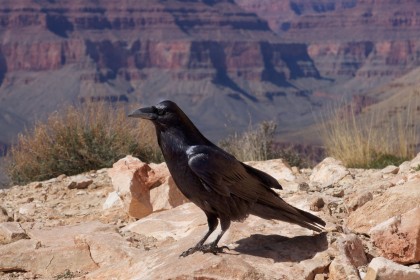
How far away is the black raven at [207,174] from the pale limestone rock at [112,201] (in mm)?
3908

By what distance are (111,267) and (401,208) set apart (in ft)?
7.33

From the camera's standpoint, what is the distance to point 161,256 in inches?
246

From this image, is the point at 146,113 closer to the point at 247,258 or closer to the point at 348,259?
the point at 247,258

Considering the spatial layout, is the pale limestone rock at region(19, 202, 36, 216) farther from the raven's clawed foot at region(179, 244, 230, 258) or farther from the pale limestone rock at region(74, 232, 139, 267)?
the raven's clawed foot at region(179, 244, 230, 258)

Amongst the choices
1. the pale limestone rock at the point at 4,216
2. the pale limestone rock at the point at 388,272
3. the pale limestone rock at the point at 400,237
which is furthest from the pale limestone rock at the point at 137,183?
the pale limestone rock at the point at 388,272

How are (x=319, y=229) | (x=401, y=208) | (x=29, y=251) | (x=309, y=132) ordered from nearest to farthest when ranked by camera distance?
1. (x=319, y=229)
2. (x=401, y=208)
3. (x=29, y=251)
4. (x=309, y=132)

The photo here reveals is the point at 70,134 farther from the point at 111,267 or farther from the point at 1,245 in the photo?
the point at 111,267

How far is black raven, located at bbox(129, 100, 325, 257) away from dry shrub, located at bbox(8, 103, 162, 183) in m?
7.50

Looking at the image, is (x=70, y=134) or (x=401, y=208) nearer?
(x=401, y=208)

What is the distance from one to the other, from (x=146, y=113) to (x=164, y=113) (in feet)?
0.40

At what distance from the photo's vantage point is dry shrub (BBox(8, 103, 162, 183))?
44.0ft

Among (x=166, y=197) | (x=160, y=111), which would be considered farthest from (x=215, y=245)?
(x=166, y=197)

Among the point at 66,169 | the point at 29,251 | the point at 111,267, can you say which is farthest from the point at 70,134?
the point at 111,267

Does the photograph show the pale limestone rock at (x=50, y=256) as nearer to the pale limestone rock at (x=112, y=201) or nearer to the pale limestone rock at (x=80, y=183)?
the pale limestone rock at (x=112, y=201)
